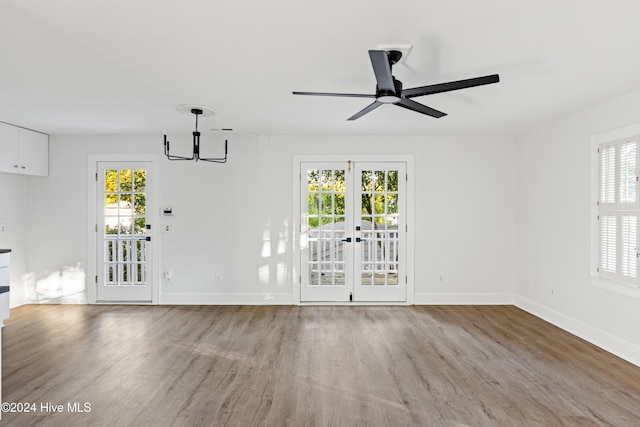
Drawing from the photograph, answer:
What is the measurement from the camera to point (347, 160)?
5586 millimetres

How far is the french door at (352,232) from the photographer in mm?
5602

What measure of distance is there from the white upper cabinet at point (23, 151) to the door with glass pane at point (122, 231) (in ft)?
2.45

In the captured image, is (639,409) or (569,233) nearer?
(639,409)

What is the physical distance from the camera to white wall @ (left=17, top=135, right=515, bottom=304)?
5570 millimetres

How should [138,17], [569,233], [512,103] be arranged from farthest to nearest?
[569,233] → [512,103] → [138,17]

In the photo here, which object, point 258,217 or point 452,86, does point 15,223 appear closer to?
point 258,217

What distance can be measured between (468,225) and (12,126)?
6247 mm

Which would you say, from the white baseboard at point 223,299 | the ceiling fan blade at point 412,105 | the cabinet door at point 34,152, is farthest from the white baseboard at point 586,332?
the cabinet door at point 34,152

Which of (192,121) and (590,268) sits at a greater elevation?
(192,121)

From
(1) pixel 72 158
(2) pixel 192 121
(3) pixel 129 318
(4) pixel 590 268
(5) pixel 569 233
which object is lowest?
(3) pixel 129 318

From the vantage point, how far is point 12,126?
4.90 metres

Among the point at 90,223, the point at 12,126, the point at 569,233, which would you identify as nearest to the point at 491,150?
the point at 569,233

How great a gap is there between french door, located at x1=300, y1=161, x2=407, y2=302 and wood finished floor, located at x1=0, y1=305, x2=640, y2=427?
0.70m

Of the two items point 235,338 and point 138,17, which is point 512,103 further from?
point 235,338
